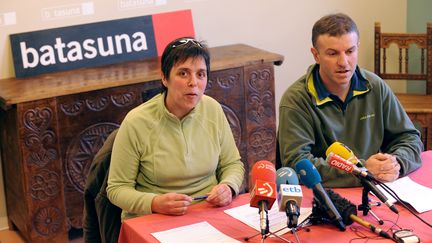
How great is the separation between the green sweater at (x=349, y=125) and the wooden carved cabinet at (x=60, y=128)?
127 centimetres

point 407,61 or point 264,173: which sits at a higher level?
point 264,173

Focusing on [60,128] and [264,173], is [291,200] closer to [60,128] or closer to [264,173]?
[264,173]

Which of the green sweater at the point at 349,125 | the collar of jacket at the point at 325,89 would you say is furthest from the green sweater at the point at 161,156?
the collar of jacket at the point at 325,89

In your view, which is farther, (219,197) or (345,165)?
(219,197)

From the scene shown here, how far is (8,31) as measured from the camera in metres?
3.81

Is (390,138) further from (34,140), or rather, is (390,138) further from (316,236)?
(34,140)

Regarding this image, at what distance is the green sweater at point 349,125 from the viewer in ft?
8.81

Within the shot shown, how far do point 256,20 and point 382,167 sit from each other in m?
2.32

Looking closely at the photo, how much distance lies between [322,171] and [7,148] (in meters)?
1.93

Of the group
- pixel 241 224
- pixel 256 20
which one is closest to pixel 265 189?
pixel 241 224

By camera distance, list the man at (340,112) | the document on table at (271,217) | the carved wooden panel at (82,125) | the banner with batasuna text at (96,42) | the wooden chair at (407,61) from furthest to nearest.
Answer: the wooden chair at (407,61), the banner with batasuna text at (96,42), the carved wooden panel at (82,125), the man at (340,112), the document on table at (271,217)

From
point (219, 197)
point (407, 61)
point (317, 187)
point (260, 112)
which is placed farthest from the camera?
point (407, 61)

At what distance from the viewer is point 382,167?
250 centimetres

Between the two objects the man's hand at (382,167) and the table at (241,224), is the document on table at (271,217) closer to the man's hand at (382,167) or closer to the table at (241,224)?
the table at (241,224)
